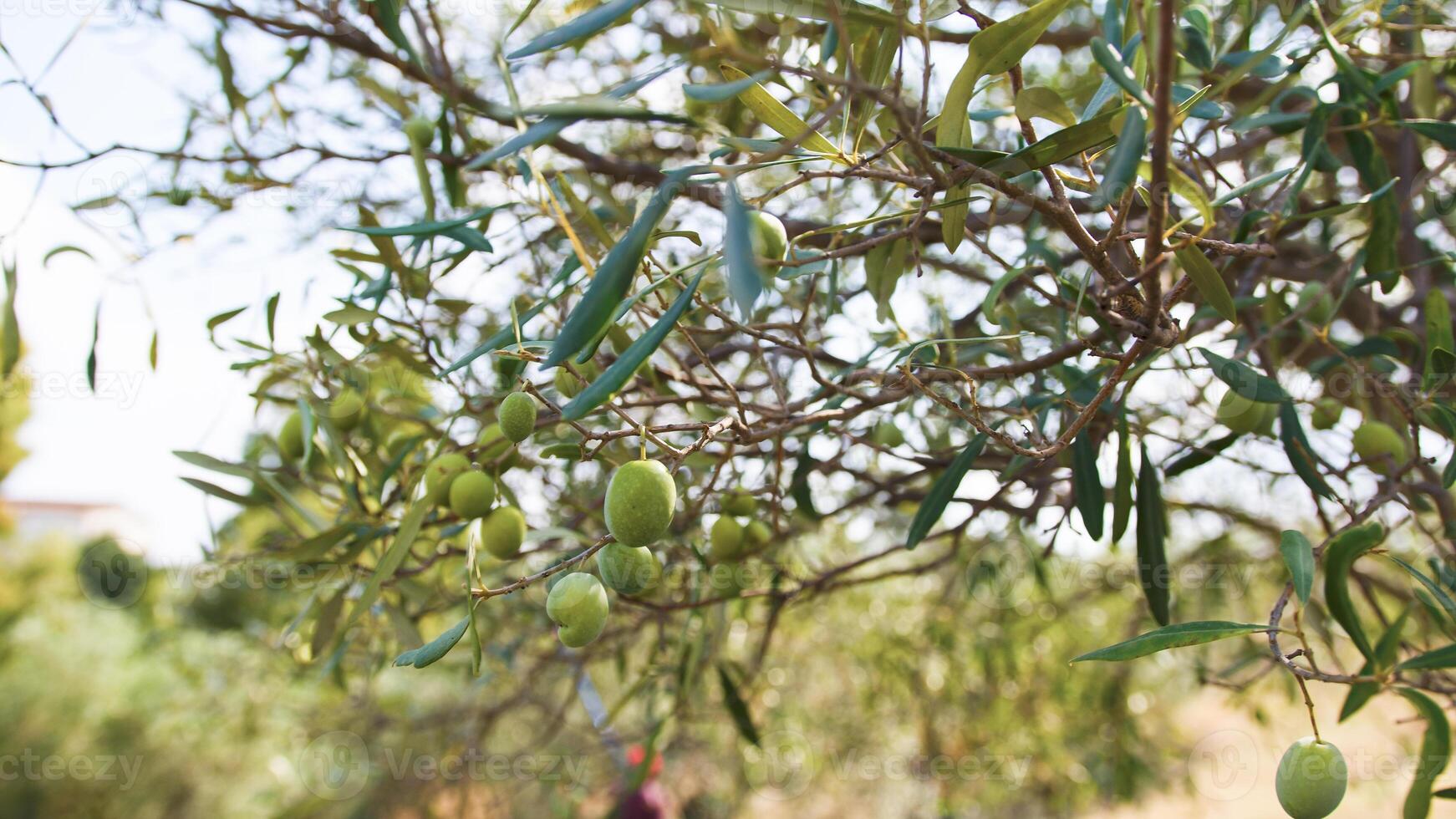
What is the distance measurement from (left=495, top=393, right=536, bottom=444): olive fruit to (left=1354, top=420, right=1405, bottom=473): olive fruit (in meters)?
1.14

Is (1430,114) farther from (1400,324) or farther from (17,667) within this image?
(17,667)

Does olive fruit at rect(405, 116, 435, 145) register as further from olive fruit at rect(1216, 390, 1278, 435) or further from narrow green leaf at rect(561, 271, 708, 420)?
olive fruit at rect(1216, 390, 1278, 435)

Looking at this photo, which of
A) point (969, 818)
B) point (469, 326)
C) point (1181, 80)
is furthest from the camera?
point (969, 818)

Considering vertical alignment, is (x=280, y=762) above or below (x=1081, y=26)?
below

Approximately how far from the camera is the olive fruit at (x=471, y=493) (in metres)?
1.06

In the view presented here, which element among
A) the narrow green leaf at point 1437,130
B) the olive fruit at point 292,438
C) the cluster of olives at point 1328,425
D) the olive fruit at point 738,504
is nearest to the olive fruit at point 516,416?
the olive fruit at point 738,504

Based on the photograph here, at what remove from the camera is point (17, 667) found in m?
7.27

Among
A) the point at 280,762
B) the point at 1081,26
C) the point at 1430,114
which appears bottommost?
the point at 280,762

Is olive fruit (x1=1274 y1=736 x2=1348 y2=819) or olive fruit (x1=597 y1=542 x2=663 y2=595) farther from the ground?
olive fruit (x1=597 y1=542 x2=663 y2=595)

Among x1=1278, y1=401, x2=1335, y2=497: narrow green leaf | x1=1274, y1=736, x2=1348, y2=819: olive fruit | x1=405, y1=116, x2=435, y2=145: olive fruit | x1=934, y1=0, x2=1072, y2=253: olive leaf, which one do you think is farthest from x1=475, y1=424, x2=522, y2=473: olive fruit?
x1=1278, y1=401, x2=1335, y2=497: narrow green leaf

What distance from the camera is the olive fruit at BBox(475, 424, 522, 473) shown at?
1.12 metres

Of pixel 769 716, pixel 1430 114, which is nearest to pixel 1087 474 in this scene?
pixel 1430 114

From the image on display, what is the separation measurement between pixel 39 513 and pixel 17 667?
12.2 metres

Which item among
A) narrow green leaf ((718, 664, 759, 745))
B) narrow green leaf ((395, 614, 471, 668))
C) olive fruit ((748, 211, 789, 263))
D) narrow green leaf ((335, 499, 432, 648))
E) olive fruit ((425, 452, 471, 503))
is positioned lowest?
narrow green leaf ((718, 664, 759, 745))
